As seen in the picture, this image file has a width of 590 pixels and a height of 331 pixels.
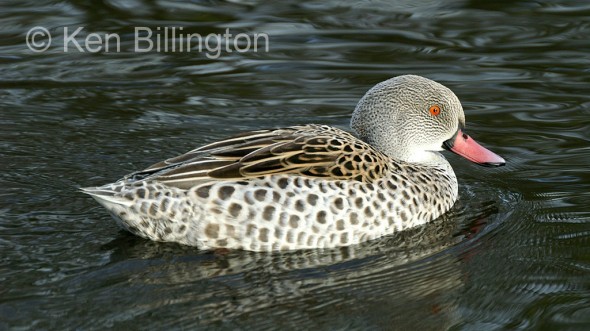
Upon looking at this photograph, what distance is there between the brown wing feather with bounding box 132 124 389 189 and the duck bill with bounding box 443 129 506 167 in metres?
0.98

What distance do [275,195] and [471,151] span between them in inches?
81.8

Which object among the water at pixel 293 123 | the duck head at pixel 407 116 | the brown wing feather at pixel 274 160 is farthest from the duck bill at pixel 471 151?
the brown wing feather at pixel 274 160

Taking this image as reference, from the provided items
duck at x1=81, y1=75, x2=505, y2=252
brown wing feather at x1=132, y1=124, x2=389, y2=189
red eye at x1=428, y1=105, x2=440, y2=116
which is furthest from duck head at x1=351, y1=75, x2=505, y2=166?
brown wing feather at x1=132, y1=124, x2=389, y2=189

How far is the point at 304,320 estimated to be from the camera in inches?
263

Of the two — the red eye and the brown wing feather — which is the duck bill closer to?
the red eye

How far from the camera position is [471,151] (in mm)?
9148

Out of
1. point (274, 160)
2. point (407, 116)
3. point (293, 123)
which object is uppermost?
point (407, 116)

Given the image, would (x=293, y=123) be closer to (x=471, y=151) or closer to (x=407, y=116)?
(x=407, y=116)

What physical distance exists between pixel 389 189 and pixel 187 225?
59.1 inches

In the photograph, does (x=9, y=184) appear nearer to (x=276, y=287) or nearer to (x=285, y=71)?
(x=276, y=287)

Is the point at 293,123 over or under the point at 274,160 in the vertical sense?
under

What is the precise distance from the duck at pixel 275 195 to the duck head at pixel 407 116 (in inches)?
13.7

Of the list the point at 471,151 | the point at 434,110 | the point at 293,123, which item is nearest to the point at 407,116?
the point at 434,110

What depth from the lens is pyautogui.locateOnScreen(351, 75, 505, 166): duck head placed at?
29.0ft
